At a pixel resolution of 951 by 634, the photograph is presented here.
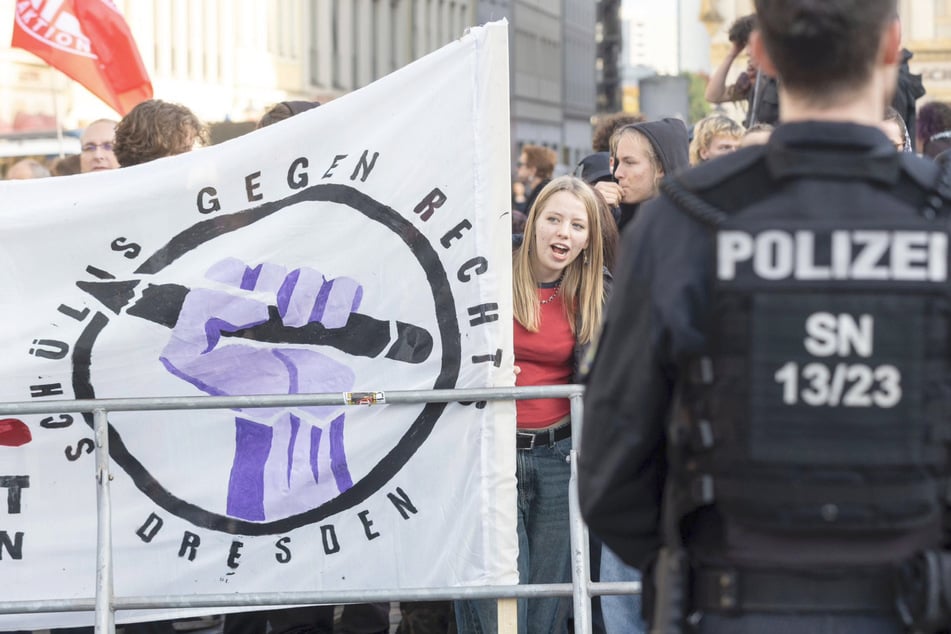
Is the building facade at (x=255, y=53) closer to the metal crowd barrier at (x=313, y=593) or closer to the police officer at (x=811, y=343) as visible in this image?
the metal crowd barrier at (x=313, y=593)

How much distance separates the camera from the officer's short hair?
264 cm

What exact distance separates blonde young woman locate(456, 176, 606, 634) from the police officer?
9.04ft

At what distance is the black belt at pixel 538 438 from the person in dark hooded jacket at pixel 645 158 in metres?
1.45

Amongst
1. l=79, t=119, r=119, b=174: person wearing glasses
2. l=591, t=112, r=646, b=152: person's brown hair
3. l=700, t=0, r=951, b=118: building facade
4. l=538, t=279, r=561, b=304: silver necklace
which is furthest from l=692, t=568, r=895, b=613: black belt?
l=700, t=0, r=951, b=118: building facade

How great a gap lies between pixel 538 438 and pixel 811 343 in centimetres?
309

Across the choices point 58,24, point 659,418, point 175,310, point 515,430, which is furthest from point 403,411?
point 58,24

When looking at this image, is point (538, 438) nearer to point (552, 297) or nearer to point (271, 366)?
point (552, 297)

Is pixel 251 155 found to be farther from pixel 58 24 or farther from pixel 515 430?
pixel 58 24

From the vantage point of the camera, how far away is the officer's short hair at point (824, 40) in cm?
264

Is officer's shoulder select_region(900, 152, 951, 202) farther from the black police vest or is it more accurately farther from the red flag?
the red flag

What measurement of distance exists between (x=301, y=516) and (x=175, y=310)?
806mm

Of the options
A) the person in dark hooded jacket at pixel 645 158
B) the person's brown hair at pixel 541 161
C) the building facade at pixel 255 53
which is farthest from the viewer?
the building facade at pixel 255 53

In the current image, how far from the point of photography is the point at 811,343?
2691 millimetres

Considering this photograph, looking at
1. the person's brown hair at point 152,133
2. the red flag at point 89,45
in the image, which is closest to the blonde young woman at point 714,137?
the person's brown hair at point 152,133
